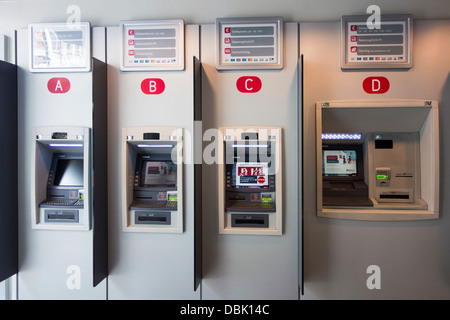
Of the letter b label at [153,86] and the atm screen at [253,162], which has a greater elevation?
the letter b label at [153,86]

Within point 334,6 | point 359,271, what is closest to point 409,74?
point 334,6

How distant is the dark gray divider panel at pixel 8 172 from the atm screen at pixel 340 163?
304cm

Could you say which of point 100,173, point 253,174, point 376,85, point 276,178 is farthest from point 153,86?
point 376,85

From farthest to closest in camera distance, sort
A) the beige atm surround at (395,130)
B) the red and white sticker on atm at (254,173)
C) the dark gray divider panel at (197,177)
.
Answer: the red and white sticker on atm at (254,173) < the beige atm surround at (395,130) < the dark gray divider panel at (197,177)

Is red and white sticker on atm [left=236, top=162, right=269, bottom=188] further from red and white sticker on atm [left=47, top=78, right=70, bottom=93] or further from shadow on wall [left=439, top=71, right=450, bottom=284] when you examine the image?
red and white sticker on atm [left=47, top=78, right=70, bottom=93]

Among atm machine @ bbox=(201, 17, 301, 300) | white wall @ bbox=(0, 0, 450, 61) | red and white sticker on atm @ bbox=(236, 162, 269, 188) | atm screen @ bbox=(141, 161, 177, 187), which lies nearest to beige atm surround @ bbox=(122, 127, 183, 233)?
atm screen @ bbox=(141, 161, 177, 187)

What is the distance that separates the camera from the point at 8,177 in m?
2.39

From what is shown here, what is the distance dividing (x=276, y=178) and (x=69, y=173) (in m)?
2.01

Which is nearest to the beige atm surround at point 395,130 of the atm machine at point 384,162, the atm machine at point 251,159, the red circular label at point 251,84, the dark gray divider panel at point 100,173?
the atm machine at point 384,162

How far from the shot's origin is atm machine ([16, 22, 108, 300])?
2.36 metres

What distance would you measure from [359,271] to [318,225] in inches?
22.5

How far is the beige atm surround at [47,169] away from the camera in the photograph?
2311 mm

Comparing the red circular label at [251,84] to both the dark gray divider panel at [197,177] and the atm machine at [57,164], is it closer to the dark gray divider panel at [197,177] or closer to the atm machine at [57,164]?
the dark gray divider panel at [197,177]

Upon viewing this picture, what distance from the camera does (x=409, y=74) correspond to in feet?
7.39
